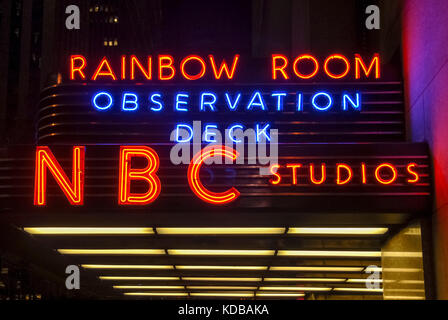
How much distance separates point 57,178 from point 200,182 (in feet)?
8.08

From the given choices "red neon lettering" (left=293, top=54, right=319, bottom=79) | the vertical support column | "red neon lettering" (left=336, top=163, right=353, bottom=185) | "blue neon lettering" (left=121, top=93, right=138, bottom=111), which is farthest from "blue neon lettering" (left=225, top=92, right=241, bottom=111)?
the vertical support column

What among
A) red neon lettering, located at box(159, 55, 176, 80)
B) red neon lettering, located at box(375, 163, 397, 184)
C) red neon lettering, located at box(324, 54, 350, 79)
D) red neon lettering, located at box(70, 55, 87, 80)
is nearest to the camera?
red neon lettering, located at box(375, 163, 397, 184)

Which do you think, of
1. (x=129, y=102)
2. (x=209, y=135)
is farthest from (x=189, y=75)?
(x=209, y=135)

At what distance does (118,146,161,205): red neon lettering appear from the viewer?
465 inches

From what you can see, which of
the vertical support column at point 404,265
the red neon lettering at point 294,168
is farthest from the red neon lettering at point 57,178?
the vertical support column at point 404,265

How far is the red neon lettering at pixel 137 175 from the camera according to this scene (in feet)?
38.8

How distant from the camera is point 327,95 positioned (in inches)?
530

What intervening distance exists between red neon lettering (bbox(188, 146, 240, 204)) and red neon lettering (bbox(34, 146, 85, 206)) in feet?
6.27

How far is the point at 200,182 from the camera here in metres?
12.0

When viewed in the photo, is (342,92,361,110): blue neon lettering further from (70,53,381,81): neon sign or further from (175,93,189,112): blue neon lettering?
(175,93,189,112): blue neon lettering

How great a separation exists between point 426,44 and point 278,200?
361 cm

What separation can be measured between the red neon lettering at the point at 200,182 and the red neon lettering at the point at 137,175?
605 mm

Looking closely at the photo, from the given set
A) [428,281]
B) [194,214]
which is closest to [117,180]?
[194,214]
